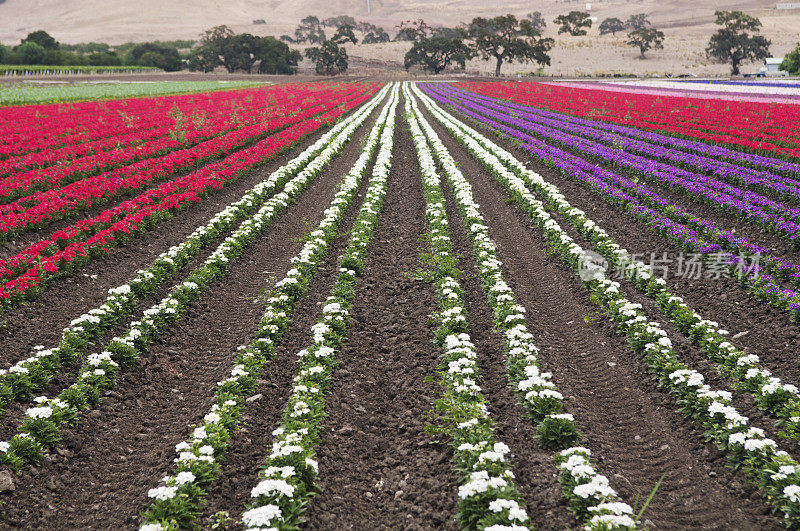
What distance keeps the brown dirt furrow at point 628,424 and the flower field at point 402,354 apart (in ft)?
0.12

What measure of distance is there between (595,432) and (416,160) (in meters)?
21.8

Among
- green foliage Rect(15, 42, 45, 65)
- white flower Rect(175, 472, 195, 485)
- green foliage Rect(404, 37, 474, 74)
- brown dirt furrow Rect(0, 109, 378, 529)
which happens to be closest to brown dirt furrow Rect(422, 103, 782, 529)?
white flower Rect(175, 472, 195, 485)

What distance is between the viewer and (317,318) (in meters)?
10.9

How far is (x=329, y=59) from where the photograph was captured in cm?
13950

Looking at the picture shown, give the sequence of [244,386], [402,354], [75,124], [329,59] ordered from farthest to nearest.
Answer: [329,59]
[75,124]
[402,354]
[244,386]

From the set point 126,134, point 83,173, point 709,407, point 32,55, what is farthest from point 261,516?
point 32,55

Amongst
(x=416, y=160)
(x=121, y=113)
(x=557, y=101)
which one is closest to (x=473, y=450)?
(x=416, y=160)

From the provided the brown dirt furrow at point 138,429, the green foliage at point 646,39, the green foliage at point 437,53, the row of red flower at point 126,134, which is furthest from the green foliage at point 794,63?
the brown dirt furrow at point 138,429

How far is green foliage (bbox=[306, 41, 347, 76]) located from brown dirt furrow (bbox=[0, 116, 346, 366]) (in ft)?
436

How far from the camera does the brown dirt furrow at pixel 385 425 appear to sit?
645cm

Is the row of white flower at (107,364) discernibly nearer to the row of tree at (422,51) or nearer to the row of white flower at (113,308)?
the row of white flower at (113,308)

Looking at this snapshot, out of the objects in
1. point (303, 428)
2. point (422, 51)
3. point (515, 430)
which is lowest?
point (515, 430)

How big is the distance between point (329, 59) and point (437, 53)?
29.0 metres

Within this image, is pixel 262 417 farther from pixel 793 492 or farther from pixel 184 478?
pixel 793 492
